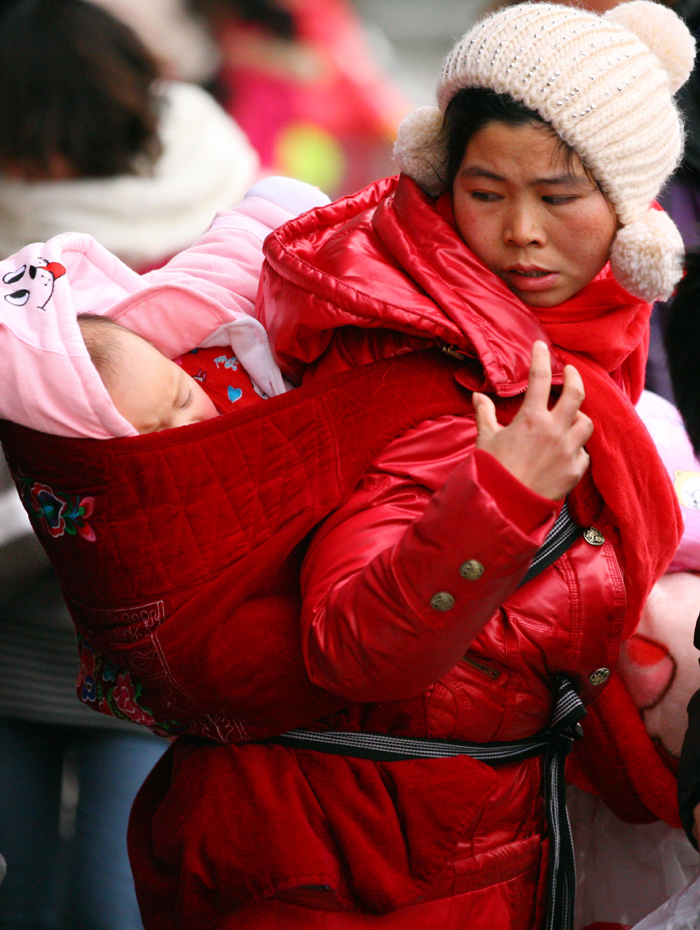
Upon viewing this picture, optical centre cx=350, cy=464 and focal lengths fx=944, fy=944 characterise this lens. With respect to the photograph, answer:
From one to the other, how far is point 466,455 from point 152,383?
40cm

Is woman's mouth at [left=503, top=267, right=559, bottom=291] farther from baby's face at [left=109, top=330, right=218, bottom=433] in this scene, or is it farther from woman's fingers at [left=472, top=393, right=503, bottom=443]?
baby's face at [left=109, top=330, right=218, bottom=433]

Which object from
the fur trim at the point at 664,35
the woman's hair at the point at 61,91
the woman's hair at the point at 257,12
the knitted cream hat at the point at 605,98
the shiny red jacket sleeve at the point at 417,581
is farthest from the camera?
the woman's hair at the point at 257,12

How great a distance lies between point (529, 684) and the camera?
1153 millimetres

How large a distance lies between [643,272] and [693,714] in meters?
0.51

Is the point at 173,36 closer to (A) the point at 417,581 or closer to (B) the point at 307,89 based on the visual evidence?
(B) the point at 307,89

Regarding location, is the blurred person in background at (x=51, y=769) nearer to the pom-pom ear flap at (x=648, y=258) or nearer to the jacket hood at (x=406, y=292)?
the jacket hood at (x=406, y=292)

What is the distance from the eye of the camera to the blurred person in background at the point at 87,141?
221 centimetres

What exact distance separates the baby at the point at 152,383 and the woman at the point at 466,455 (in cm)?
11

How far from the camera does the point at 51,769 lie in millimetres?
1816

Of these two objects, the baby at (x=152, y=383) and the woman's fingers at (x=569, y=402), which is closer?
the woman's fingers at (x=569, y=402)

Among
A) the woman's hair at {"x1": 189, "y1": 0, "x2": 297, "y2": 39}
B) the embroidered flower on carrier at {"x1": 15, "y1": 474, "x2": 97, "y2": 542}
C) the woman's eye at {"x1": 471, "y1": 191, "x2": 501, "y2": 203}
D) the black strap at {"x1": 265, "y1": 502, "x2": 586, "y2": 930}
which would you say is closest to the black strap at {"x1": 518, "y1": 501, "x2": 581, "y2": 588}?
the black strap at {"x1": 265, "y1": 502, "x2": 586, "y2": 930}

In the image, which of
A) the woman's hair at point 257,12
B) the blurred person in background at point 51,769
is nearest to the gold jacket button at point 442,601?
the blurred person in background at point 51,769

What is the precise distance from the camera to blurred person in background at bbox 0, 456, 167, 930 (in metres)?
1.69

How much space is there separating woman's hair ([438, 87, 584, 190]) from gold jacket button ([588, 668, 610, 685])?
595mm
